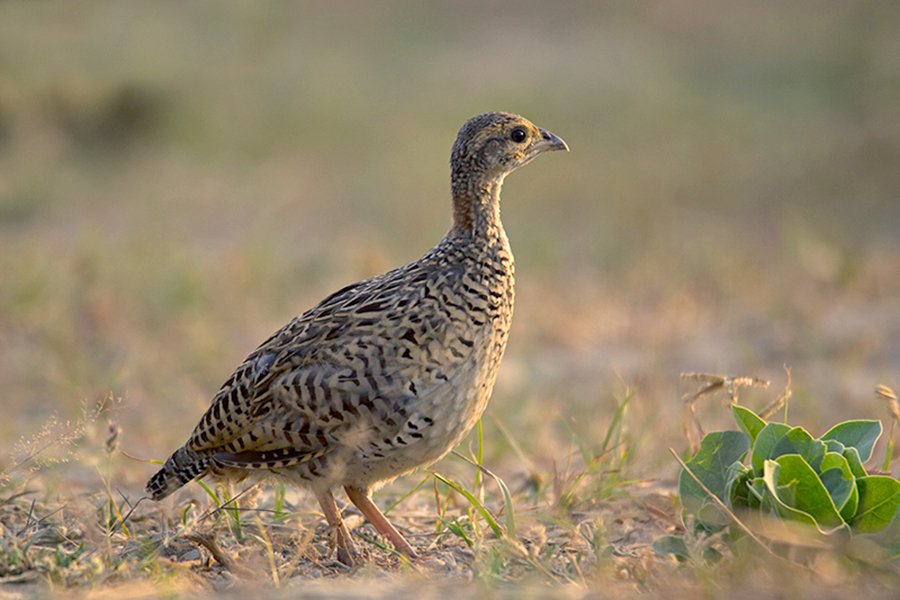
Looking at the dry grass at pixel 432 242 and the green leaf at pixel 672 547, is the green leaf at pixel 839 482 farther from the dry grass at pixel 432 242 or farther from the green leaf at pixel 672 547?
the green leaf at pixel 672 547

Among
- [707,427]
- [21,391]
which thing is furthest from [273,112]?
[707,427]

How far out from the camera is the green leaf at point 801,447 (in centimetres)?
382

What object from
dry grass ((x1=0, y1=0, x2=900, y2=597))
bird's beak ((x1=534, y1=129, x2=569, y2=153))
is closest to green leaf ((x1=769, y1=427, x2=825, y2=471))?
dry grass ((x1=0, y1=0, x2=900, y2=597))

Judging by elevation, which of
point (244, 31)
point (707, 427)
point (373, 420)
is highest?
point (244, 31)

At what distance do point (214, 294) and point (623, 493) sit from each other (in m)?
4.85

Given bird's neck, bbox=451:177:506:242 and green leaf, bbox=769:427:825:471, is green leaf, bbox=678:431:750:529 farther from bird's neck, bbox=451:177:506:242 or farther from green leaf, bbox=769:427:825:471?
bird's neck, bbox=451:177:506:242

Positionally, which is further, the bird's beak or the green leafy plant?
the bird's beak

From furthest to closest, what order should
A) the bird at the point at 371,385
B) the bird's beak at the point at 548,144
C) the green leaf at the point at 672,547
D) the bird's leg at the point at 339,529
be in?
the bird's beak at the point at 548,144 < the bird's leg at the point at 339,529 < the bird at the point at 371,385 < the green leaf at the point at 672,547

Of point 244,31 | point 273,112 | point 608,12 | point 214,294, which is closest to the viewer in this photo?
point 214,294

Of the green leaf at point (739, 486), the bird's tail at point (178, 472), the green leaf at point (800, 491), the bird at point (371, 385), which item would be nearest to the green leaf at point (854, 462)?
the green leaf at point (800, 491)

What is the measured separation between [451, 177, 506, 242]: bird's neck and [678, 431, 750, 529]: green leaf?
1051mm

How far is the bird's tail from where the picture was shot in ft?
14.4

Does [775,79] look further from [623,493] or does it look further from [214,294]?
[623,493]

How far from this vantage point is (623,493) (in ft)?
16.0
